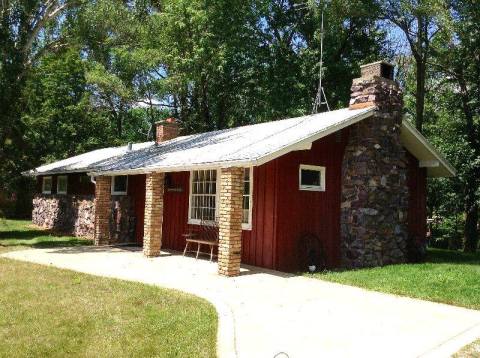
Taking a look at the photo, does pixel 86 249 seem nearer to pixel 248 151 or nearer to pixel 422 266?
pixel 248 151

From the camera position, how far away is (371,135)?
11.9m

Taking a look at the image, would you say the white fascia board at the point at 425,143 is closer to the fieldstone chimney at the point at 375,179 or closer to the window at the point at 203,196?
the fieldstone chimney at the point at 375,179

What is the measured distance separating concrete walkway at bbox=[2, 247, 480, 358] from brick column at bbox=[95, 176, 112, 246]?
180 inches

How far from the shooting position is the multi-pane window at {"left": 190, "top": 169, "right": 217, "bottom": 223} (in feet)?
42.2

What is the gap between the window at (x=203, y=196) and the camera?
12844 millimetres

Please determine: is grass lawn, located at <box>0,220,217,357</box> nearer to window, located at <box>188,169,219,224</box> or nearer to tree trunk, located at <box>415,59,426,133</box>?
window, located at <box>188,169,219,224</box>

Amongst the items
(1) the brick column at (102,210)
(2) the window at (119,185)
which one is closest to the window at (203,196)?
(1) the brick column at (102,210)

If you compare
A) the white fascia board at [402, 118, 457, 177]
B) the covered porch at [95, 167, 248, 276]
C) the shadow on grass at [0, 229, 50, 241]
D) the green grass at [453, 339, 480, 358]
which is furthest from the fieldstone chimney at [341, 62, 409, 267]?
the shadow on grass at [0, 229, 50, 241]

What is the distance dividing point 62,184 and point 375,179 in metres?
15.8

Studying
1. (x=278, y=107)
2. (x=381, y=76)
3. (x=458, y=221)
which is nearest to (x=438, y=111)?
(x=458, y=221)

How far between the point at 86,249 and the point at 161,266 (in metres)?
4.37

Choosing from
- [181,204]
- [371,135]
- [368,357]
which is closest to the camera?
[368,357]

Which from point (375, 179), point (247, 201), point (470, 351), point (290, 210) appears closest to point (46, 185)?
point (247, 201)

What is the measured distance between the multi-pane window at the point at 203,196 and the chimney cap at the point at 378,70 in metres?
4.66
